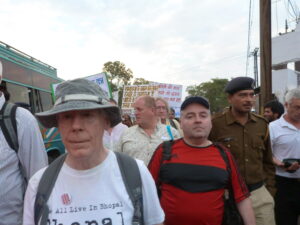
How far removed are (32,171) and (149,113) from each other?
64.0 inches

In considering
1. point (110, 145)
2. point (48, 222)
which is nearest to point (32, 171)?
point (48, 222)

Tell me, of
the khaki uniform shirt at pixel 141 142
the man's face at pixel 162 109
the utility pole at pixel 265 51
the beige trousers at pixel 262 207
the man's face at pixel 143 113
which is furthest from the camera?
the utility pole at pixel 265 51

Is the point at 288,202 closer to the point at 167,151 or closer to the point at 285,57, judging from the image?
the point at 167,151

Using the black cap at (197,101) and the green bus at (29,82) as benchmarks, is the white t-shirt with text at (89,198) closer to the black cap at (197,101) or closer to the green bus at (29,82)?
the black cap at (197,101)

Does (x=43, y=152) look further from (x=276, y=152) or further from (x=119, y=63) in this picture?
(x=119, y=63)

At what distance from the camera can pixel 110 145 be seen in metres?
3.84

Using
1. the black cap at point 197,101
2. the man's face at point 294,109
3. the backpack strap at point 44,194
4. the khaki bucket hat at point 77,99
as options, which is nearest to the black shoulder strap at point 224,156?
the black cap at point 197,101

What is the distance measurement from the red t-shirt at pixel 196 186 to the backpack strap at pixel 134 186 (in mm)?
772

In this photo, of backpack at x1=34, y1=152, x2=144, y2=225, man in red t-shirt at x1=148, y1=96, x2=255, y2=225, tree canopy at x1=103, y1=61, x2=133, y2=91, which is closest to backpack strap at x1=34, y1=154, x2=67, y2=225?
backpack at x1=34, y1=152, x2=144, y2=225

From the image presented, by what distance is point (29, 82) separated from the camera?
6715 mm

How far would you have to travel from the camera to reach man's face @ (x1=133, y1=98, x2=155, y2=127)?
11.0 feet

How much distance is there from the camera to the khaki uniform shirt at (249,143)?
281cm

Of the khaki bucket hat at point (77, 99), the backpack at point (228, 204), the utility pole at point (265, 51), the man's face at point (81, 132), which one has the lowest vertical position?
the backpack at point (228, 204)

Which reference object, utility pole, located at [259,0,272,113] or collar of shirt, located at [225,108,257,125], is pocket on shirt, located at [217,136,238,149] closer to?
collar of shirt, located at [225,108,257,125]
